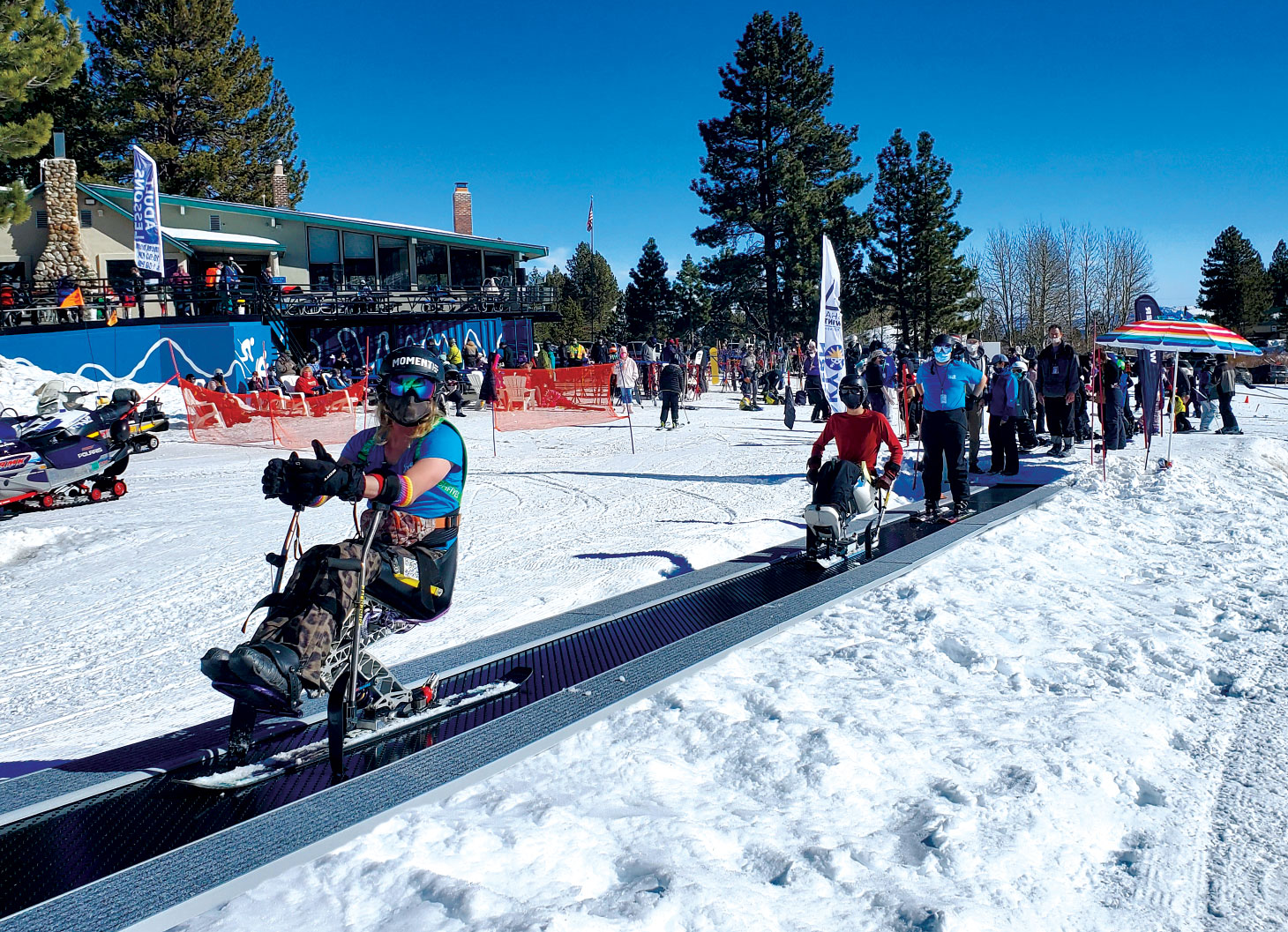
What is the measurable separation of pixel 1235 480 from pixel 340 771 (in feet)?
38.3

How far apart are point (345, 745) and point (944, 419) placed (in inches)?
269

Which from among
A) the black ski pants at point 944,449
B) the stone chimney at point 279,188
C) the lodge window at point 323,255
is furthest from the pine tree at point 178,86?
the black ski pants at point 944,449

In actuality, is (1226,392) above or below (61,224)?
A: below

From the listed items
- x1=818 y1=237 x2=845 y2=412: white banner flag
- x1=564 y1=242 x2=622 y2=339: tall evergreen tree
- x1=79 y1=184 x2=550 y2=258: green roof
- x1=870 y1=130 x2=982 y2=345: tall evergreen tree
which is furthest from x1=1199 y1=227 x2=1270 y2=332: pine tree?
x1=818 y1=237 x2=845 y2=412: white banner flag

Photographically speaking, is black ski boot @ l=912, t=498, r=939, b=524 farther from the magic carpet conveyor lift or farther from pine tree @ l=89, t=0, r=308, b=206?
pine tree @ l=89, t=0, r=308, b=206

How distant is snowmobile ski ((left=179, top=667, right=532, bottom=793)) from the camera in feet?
11.9

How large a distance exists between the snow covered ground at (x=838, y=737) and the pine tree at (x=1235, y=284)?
60648mm

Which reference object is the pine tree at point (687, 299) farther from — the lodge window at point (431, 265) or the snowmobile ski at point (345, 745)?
the snowmobile ski at point (345, 745)

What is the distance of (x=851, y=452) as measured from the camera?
759 cm

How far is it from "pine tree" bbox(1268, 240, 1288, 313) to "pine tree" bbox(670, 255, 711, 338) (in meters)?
38.6

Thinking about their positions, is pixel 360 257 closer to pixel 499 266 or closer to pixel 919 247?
pixel 499 266

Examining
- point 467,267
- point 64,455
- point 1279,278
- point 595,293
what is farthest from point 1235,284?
point 64,455

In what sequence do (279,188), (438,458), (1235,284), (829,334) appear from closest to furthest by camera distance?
(438,458)
(829,334)
(279,188)
(1235,284)

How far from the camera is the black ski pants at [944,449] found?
9000 millimetres
